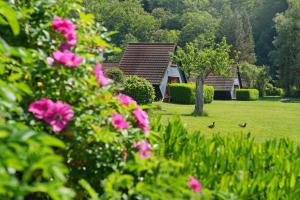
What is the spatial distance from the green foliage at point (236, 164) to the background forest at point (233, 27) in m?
49.4

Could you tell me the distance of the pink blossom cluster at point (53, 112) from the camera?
279 centimetres

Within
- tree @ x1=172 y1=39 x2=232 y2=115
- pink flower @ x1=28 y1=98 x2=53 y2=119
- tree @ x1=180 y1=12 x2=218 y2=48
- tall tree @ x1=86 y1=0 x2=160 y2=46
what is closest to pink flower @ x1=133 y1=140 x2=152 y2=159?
pink flower @ x1=28 y1=98 x2=53 y2=119

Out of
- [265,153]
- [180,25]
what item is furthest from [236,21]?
[265,153]

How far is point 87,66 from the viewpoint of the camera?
309 cm

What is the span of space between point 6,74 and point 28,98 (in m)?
0.28

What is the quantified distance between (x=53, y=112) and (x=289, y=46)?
6247cm

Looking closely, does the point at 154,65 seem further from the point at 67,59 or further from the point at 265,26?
the point at 265,26

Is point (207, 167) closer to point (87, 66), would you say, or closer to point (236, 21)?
point (87, 66)

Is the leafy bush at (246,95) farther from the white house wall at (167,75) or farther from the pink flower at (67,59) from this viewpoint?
the pink flower at (67,59)

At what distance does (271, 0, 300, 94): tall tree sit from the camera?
61.4 meters

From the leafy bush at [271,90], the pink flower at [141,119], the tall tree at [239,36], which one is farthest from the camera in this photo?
the tall tree at [239,36]

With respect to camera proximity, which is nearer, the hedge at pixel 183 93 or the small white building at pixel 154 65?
the hedge at pixel 183 93

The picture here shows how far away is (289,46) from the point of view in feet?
203

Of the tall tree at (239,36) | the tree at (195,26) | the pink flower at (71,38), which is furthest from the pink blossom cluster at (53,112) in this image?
the tree at (195,26)
